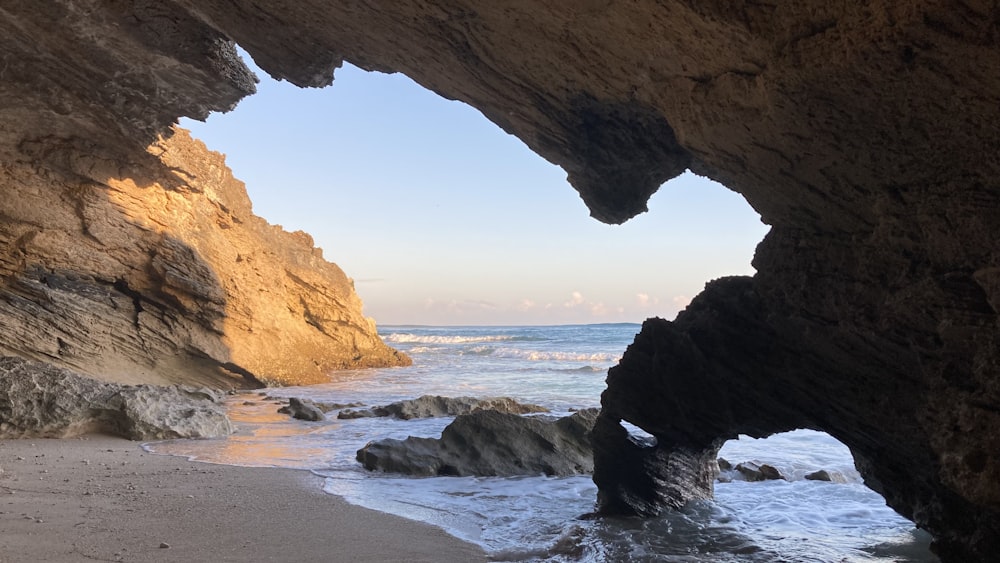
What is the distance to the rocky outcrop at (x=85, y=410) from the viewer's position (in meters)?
7.61

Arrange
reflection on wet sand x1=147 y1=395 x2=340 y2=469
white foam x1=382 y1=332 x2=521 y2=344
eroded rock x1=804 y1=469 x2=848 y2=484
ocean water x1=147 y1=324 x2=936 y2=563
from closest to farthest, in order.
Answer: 1. ocean water x1=147 y1=324 x2=936 y2=563
2. reflection on wet sand x1=147 y1=395 x2=340 y2=469
3. eroded rock x1=804 y1=469 x2=848 y2=484
4. white foam x1=382 y1=332 x2=521 y2=344

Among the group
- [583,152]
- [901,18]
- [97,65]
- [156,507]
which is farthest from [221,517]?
[97,65]

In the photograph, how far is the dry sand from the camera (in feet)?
13.4

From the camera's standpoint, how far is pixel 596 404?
15.1m

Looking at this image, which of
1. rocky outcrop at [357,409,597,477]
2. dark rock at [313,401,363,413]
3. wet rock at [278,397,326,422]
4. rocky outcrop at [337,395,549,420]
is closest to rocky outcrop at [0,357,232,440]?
wet rock at [278,397,326,422]

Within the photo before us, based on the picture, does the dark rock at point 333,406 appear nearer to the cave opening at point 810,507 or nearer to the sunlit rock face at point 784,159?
the sunlit rock face at point 784,159

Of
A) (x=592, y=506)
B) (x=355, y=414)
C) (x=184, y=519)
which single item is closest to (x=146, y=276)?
(x=355, y=414)

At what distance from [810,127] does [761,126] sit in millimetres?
301

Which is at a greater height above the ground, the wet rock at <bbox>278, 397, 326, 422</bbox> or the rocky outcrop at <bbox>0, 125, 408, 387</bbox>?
the rocky outcrop at <bbox>0, 125, 408, 387</bbox>

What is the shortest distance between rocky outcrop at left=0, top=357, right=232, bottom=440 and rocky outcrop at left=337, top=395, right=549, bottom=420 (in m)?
2.91

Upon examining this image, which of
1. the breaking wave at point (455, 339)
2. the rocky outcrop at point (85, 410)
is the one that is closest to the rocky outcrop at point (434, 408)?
the rocky outcrop at point (85, 410)

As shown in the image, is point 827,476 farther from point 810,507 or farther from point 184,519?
point 184,519

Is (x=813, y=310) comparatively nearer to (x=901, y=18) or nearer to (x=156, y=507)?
(x=901, y=18)

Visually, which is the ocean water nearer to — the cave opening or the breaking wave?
the cave opening
